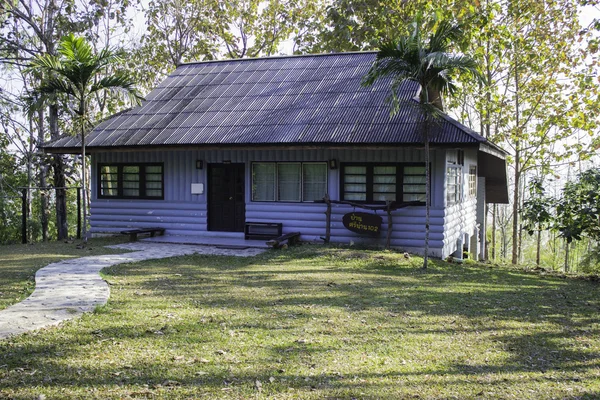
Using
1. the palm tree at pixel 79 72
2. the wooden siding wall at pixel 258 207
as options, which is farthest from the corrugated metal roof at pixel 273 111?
the palm tree at pixel 79 72

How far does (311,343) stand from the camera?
17.7 ft

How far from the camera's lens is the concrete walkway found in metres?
5.82

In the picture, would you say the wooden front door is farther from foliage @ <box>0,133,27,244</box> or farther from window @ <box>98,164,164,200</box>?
foliage @ <box>0,133,27,244</box>

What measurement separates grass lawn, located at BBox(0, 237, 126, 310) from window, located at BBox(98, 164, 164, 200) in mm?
1398

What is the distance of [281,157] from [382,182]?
8.98 feet

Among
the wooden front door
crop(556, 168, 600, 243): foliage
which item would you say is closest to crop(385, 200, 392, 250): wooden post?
the wooden front door

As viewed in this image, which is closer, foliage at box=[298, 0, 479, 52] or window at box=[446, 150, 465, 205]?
window at box=[446, 150, 465, 205]

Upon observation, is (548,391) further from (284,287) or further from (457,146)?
(457,146)

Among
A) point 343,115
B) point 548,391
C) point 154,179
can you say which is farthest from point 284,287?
point 154,179

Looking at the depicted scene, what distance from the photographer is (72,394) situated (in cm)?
396

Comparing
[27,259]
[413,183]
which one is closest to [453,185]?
[413,183]

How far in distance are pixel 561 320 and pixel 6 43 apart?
20554 mm

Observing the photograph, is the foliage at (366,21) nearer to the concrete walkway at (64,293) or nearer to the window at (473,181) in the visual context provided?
the window at (473,181)

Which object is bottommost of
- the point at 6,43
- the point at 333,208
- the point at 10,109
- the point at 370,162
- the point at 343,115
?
the point at 333,208
